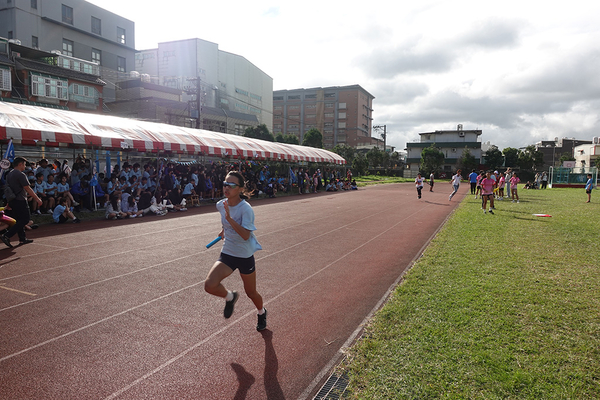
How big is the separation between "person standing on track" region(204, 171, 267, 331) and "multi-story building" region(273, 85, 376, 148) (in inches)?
3962

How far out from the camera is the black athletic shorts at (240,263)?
4.19 m

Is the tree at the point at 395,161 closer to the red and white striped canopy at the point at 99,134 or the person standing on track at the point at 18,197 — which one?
the red and white striped canopy at the point at 99,134

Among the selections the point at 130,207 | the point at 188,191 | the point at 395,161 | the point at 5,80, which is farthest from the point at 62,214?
the point at 395,161

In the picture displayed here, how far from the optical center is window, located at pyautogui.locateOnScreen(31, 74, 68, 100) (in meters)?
31.7

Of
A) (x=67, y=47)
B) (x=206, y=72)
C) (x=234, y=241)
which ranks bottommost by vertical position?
(x=234, y=241)

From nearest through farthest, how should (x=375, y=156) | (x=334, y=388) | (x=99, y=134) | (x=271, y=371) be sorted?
(x=334, y=388), (x=271, y=371), (x=99, y=134), (x=375, y=156)

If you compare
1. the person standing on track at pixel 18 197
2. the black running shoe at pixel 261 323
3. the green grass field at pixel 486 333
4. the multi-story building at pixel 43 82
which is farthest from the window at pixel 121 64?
the black running shoe at pixel 261 323

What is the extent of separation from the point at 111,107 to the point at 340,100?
69049mm

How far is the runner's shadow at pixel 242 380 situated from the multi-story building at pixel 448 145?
7165cm

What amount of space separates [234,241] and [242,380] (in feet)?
4.79

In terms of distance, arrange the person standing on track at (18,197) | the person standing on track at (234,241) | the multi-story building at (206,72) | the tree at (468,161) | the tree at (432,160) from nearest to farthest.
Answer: the person standing on track at (234,241)
the person standing on track at (18,197)
the multi-story building at (206,72)
the tree at (432,160)
the tree at (468,161)

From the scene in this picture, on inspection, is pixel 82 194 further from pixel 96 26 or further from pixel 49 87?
pixel 96 26

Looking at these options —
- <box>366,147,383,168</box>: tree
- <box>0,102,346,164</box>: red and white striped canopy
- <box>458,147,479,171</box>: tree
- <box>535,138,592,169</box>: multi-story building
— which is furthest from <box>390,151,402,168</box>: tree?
<box>0,102,346,164</box>: red and white striped canopy

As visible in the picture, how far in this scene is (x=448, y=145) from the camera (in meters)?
75.2
